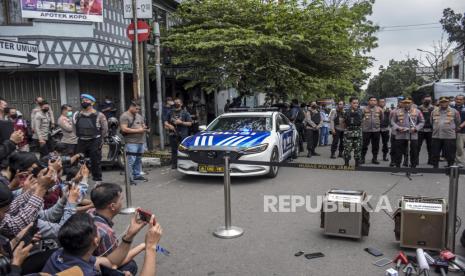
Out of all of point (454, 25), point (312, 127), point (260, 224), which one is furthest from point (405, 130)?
point (454, 25)

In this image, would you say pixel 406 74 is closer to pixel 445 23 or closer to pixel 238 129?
pixel 445 23

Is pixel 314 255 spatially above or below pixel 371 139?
below

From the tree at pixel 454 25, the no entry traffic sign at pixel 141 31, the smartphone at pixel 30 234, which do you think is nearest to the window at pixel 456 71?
the tree at pixel 454 25

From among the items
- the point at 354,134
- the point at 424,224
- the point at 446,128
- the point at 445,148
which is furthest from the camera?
the point at 354,134

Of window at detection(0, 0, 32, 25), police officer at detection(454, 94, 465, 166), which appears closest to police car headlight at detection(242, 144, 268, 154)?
police officer at detection(454, 94, 465, 166)

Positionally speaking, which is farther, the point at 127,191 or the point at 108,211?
the point at 127,191

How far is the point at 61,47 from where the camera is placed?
40.9ft

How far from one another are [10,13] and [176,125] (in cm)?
680

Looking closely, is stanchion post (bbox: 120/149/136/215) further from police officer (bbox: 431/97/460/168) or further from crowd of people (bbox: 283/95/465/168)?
police officer (bbox: 431/97/460/168)

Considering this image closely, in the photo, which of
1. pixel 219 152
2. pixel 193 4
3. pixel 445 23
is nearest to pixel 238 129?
pixel 219 152

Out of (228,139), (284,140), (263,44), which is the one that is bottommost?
(284,140)

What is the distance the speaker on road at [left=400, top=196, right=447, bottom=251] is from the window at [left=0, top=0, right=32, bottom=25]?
12115mm

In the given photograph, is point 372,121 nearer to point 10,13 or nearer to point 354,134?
point 354,134

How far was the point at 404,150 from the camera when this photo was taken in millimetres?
9539
